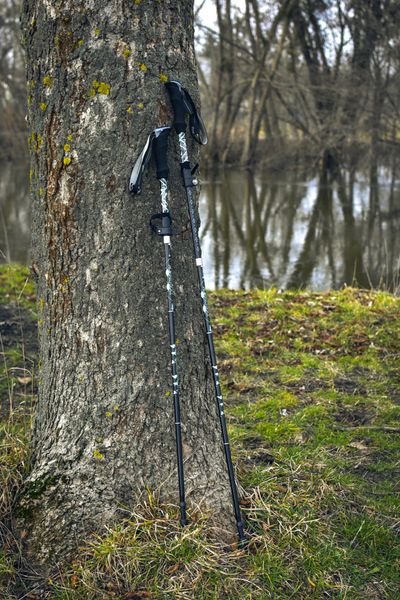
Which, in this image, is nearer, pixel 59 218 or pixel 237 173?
pixel 59 218

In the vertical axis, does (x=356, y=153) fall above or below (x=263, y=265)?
above

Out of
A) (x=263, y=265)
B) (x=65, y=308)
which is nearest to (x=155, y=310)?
(x=65, y=308)

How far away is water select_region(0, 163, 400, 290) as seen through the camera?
12703mm

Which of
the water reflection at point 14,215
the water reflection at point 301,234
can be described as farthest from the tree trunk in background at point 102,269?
the water reflection at point 301,234

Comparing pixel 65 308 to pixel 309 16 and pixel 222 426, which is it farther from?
pixel 309 16

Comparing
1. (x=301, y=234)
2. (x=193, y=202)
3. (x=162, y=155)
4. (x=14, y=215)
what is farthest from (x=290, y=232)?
(x=162, y=155)

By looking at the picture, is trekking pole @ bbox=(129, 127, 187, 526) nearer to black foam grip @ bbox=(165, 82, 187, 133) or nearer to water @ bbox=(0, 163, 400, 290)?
black foam grip @ bbox=(165, 82, 187, 133)

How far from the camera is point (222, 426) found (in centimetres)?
321

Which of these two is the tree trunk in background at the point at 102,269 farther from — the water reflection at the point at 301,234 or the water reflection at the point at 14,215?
the water reflection at the point at 301,234

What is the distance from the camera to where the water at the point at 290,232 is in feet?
41.7

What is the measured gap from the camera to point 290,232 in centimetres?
1705

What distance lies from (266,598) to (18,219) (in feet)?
52.0

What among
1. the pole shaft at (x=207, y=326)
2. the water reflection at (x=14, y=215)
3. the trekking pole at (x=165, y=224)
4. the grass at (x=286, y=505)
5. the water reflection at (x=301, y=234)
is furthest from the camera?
the water reflection at (x=14, y=215)

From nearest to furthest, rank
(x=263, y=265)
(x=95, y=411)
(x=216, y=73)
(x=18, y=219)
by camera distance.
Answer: (x=95, y=411) → (x=263, y=265) → (x=18, y=219) → (x=216, y=73)
